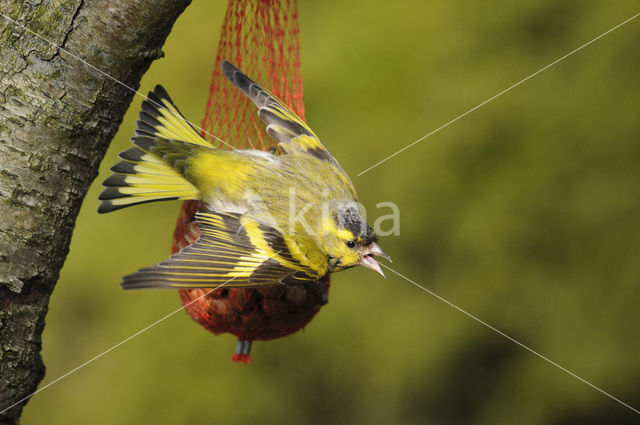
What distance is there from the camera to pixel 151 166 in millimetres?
1942

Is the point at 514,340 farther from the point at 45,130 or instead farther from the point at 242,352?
the point at 45,130

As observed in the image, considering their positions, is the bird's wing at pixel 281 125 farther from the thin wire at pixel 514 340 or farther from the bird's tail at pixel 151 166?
Result: the thin wire at pixel 514 340

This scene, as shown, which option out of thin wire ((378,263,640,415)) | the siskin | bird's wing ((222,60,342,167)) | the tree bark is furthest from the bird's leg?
thin wire ((378,263,640,415))

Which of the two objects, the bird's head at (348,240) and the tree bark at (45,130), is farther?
the bird's head at (348,240)

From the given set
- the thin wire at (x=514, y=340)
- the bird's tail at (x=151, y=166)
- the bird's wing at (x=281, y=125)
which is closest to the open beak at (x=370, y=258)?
the bird's wing at (x=281, y=125)

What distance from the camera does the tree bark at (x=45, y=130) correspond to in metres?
1.38

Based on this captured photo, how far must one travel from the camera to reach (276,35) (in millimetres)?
2314

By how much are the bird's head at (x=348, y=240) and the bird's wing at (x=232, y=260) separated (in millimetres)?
85

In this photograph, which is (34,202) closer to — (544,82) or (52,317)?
(52,317)

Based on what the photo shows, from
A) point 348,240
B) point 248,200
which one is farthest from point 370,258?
point 248,200

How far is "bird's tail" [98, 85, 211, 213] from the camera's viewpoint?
1900mm

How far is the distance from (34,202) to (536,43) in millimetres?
2613

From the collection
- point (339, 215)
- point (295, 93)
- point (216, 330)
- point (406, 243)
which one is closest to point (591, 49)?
point (406, 243)

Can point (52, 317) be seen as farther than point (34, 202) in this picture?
Yes
